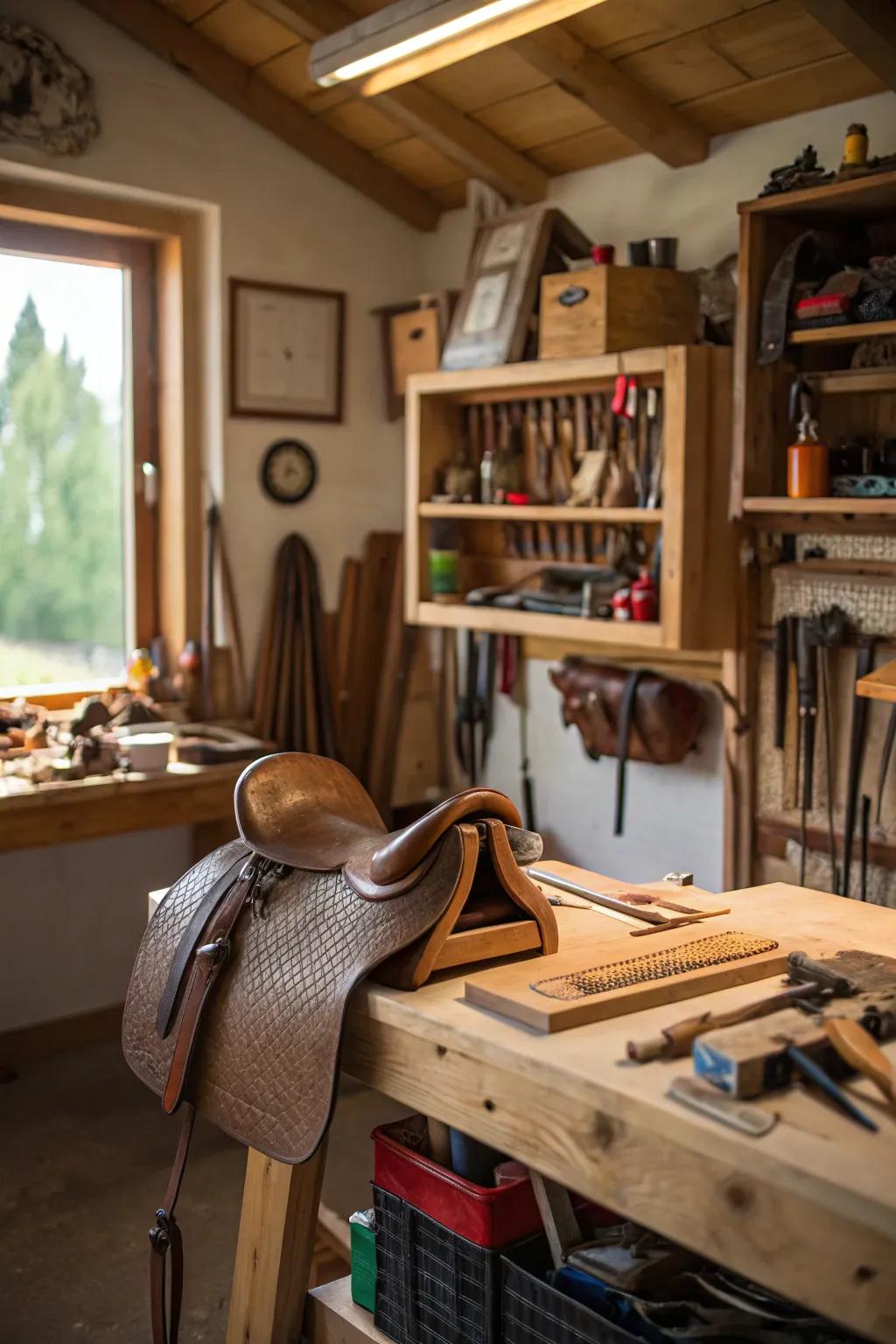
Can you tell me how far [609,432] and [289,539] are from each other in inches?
49.0

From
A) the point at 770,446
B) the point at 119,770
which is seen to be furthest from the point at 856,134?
the point at 119,770

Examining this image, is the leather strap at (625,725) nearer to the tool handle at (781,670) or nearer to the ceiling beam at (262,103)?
the tool handle at (781,670)

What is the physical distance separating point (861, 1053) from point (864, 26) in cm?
236

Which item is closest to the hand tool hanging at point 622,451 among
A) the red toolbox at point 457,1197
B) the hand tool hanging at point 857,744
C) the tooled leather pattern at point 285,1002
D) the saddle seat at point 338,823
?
the hand tool hanging at point 857,744

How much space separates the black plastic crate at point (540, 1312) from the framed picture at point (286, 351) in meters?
3.16

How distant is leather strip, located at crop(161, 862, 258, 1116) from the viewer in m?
1.94

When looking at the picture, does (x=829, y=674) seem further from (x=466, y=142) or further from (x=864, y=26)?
(x=466, y=142)

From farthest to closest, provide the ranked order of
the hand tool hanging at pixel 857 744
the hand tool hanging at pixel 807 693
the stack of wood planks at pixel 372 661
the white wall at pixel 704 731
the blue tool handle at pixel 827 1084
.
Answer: the stack of wood planks at pixel 372 661
the white wall at pixel 704 731
the hand tool hanging at pixel 807 693
the hand tool hanging at pixel 857 744
the blue tool handle at pixel 827 1084

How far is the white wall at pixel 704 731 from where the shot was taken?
3557mm

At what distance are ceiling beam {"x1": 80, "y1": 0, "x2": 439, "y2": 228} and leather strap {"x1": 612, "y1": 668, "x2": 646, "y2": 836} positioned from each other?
77.5 inches

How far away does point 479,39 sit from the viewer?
119 inches

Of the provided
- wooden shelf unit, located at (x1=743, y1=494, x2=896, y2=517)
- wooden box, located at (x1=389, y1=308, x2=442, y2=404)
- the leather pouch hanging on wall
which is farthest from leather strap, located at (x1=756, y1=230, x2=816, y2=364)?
wooden box, located at (x1=389, y1=308, x2=442, y2=404)

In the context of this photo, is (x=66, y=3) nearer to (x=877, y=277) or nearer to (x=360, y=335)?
(x=360, y=335)

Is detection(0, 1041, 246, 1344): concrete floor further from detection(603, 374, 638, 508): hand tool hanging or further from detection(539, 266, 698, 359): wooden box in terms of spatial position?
detection(539, 266, 698, 359): wooden box
